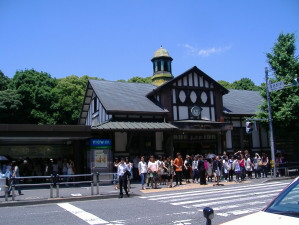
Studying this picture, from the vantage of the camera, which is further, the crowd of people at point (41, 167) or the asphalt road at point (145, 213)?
the crowd of people at point (41, 167)

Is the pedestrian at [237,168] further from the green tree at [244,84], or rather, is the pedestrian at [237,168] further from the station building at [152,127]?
the green tree at [244,84]

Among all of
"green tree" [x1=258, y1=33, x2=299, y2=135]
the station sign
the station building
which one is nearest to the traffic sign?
"green tree" [x1=258, y1=33, x2=299, y2=135]

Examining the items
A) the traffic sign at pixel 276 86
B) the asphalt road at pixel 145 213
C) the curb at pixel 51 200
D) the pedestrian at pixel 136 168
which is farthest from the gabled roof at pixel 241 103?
the asphalt road at pixel 145 213

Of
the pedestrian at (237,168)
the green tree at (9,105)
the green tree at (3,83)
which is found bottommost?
the pedestrian at (237,168)

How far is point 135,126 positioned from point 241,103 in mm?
12429

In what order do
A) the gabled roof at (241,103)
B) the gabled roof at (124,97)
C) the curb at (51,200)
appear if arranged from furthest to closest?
the gabled roof at (241,103), the gabled roof at (124,97), the curb at (51,200)

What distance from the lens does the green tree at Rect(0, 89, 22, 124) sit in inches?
1361

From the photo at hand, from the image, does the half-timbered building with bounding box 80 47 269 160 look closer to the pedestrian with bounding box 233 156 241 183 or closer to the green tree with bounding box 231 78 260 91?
the pedestrian with bounding box 233 156 241 183

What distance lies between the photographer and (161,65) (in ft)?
96.2

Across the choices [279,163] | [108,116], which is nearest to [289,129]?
[279,163]

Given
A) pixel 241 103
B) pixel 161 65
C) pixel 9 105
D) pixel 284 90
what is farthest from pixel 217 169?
pixel 9 105

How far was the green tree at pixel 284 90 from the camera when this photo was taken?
2084 cm

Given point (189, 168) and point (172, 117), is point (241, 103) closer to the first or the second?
point (172, 117)

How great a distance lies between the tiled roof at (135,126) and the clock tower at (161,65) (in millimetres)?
8166
